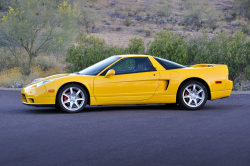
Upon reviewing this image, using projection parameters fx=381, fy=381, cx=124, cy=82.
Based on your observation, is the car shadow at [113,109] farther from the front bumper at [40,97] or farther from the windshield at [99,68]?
the windshield at [99,68]

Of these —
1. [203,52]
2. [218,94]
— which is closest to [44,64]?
[203,52]

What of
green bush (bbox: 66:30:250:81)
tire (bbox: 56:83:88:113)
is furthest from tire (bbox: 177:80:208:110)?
green bush (bbox: 66:30:250:81)

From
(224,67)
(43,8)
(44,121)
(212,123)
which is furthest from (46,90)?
(43,8)

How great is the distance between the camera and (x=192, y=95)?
9742mm

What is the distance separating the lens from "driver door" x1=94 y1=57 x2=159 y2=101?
9.22 m

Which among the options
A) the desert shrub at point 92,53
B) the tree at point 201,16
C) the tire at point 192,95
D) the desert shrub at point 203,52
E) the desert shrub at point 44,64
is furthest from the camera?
the tree at point 201,16

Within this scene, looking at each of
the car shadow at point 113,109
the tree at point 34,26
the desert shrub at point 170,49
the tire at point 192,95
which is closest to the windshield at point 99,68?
the car shadow at point 113,109

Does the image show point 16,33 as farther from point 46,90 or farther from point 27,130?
point 27,130

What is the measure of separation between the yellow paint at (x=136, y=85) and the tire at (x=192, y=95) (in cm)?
14

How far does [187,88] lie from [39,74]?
1205 centimetres

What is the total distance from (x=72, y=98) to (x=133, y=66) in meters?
1.76

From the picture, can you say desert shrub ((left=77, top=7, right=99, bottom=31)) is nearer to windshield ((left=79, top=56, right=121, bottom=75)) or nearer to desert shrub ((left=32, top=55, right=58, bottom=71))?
desert shrub ((left=32, top=55, right=58, bottom=71))

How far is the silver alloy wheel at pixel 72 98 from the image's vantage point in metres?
9.11

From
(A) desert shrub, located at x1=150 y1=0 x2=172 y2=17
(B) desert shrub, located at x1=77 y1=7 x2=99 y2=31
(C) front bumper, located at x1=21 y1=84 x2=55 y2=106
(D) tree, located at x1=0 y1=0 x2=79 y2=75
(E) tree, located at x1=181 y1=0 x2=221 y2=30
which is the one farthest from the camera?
(A) desert shrub, located at x1=150 y1=0 x2=172 y2=17
